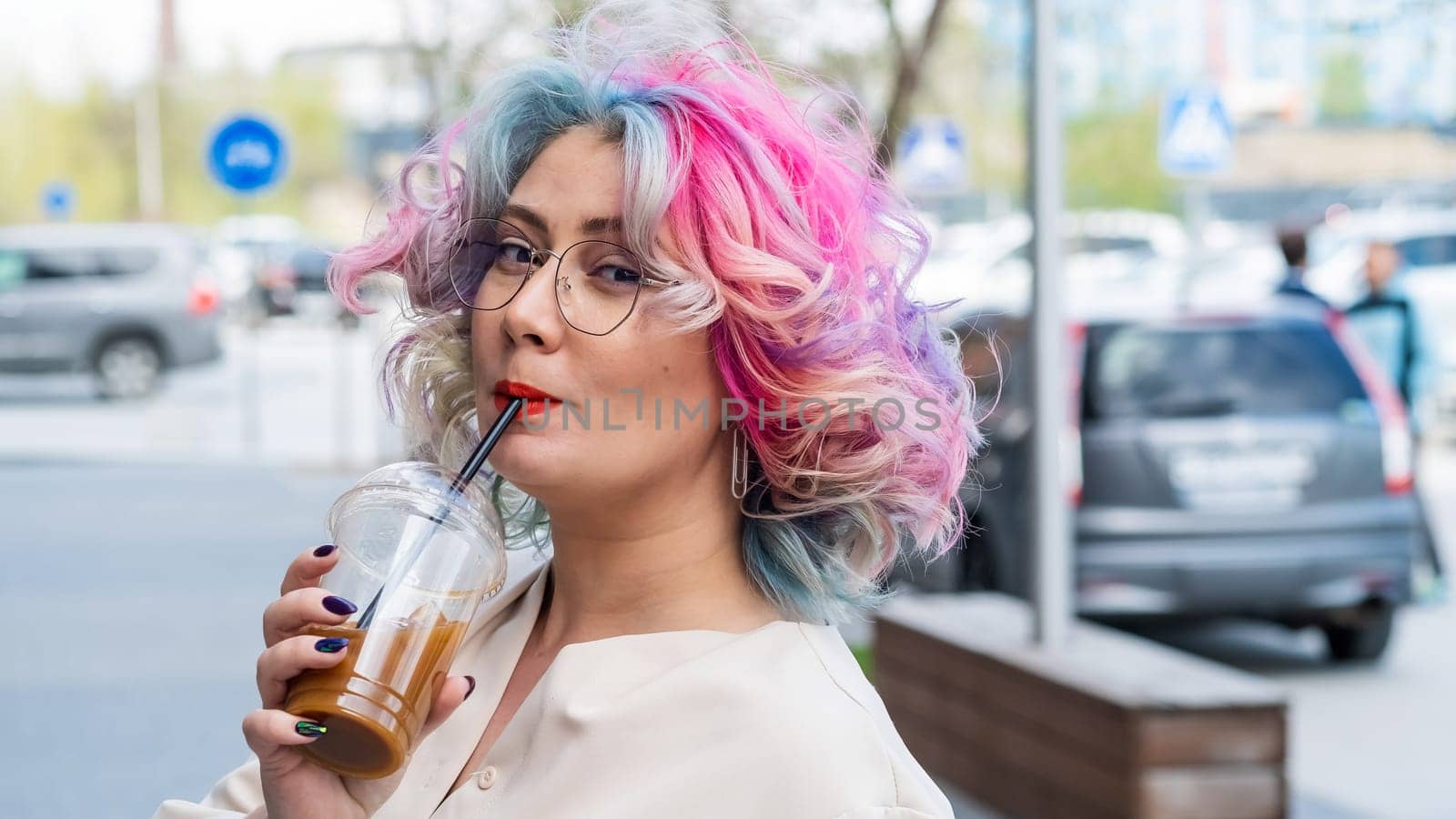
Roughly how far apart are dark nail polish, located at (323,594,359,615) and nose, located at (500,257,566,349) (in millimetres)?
303

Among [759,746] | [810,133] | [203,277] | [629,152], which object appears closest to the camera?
[759,746]

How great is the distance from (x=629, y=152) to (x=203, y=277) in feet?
Result: 58.8

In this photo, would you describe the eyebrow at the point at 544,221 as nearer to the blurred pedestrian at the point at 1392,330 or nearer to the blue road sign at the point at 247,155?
the blurred pedestrian at the point at 1392,330

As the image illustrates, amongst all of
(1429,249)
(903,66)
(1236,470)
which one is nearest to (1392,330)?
(1236,470)

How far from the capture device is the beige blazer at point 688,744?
4.83ft

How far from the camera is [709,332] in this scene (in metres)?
1.65

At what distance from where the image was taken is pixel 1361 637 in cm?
698

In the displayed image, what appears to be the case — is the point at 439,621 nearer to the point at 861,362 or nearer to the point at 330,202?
the point at 861,362

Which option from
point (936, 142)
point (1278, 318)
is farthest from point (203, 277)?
point (1278, 318)

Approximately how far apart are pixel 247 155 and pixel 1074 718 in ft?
31.4

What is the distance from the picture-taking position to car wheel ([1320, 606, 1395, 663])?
22.5 feet

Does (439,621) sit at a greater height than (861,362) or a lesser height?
Result: lesser

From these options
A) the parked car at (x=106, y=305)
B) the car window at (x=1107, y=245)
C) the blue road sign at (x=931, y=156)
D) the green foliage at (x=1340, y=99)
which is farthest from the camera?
the green foliage at (x=1340, y=99)

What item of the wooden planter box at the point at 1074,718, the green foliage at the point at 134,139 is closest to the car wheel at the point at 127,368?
the wooden planter box at the point at 1074,718
